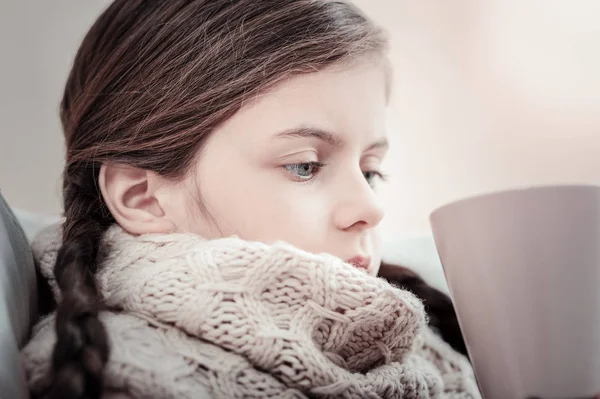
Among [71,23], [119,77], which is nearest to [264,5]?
[119,77]

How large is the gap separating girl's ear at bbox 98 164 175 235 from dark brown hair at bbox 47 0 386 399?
1 centimetres

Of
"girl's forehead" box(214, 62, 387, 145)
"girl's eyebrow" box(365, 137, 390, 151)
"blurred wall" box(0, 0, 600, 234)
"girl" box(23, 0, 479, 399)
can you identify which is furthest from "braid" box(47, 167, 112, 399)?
"blurred wall" box(0, 0, 600, 234)

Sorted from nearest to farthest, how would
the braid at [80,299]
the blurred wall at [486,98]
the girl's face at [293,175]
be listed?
the braid at [80,299] < the girl's face at [293,175] < the blurred wall at [486,98]

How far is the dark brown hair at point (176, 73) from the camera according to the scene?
0.58m

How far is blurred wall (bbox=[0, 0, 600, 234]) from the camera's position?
907 mm

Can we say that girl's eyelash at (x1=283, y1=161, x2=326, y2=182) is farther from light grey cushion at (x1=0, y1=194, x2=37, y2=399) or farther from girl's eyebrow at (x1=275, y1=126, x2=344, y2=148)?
light grey cushion at (x1=0, y1=194, x2=37, y2=399)

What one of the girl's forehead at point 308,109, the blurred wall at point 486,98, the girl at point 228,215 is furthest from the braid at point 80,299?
the blurred wall at point 486,98

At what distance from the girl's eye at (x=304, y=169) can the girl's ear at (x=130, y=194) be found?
0.49 feet

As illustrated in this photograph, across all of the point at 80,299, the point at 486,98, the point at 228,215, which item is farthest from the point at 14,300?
the point at 486,98

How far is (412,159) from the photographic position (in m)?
0.99

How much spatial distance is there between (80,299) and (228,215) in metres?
0.17

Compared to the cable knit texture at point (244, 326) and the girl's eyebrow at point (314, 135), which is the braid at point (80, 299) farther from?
the girl's eyebrow at point (314, 135)

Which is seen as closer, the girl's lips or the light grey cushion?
the light grey cushion

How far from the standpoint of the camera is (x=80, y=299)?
0.46 meters
